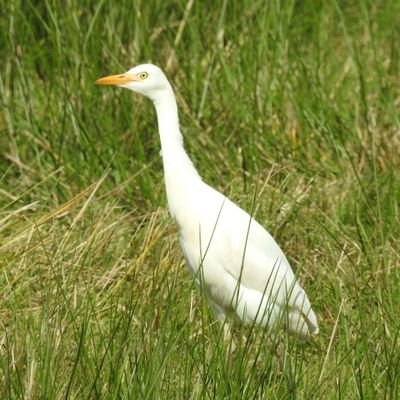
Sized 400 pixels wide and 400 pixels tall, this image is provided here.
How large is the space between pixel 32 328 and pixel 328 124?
2.36 meters

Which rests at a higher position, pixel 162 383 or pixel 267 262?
pixel 162 383

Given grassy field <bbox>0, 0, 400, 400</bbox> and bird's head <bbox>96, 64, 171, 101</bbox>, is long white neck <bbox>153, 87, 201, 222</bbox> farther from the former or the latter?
grassy field <bbox>0, 0, 400, 400</bbox>

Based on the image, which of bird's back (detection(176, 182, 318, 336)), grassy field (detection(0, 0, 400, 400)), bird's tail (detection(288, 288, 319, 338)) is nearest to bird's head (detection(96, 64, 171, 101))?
bird's back (detection(176, 182, 318, 336))

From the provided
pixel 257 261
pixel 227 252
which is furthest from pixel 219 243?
pixel 257 261

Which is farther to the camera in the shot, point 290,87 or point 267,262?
point 290,87

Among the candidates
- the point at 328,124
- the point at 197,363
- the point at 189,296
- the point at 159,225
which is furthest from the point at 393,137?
the point at 197,363

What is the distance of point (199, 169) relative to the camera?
607 centimetres

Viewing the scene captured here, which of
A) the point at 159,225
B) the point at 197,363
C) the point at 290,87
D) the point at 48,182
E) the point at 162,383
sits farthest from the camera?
the point at 290,87

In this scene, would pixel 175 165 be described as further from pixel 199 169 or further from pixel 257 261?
pixel 199 169

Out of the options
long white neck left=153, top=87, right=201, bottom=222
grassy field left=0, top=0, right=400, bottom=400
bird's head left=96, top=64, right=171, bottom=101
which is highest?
bird's head left=96, top=64, right=171, bottom=101

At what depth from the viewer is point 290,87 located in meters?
6.36

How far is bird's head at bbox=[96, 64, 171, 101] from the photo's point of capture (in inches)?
192

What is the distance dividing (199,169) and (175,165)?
132cm

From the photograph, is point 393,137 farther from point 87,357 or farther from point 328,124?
point 87,357
